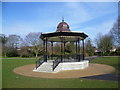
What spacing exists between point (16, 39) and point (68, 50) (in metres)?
21.5

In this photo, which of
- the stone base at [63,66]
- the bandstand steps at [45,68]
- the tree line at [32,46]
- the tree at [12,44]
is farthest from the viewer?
the tree at [12,44]

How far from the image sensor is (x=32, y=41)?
41844mm

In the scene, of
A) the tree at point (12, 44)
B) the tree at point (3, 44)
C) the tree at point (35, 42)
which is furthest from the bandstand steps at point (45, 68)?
the tree at point (3, 44)

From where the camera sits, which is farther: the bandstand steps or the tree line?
the tree line

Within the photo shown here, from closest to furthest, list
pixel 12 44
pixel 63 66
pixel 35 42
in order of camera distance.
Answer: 1. pixel 63 66
2. pixel 35 42
3. pixel 12 44

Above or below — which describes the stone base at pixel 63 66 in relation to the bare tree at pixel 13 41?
below

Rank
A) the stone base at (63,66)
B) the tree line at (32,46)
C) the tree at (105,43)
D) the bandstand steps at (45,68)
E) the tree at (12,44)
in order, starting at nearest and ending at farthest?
the bandstand steps at (45,68) → the stone base at (63,66) → the tree line at (32,46) → the tree at (12,44) → the tree at (105,43)

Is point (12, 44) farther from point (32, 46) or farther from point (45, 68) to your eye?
point (45, 68)

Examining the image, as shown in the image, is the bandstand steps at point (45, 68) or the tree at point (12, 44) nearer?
the bandstand steps at point (45, 68)

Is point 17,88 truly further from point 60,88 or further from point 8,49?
point 8,49

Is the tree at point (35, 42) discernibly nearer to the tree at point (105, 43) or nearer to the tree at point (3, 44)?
the tree at point (3, 44)

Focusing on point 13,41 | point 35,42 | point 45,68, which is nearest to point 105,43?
point 35,42

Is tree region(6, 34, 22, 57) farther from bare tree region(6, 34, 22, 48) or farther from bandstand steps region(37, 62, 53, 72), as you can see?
bandstand steps region(37, 62, 53, 72)

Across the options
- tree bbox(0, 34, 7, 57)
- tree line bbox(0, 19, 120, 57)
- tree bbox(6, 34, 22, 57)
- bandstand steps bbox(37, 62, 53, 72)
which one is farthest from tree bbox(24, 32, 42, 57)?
bandstand steps bbox(37, 62, 53, 72)
